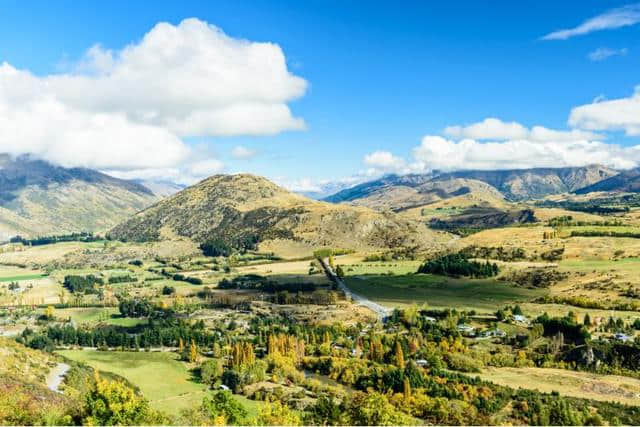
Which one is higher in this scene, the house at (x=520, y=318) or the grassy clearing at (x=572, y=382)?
the house at (x=520, y=318)

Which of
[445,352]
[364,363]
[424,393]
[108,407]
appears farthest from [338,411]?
[445,352]

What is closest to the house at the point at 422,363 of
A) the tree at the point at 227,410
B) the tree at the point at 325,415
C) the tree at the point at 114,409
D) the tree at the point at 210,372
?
the tree at the point at 325,415

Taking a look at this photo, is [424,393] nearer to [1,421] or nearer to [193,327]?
[1,421]

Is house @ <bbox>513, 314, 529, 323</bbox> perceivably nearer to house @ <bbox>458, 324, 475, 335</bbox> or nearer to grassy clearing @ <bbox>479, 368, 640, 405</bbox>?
house @ <bbox>458, 324, 475, 335</bbox>

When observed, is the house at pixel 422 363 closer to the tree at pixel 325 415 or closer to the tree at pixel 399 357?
the tree at pixel 399 357

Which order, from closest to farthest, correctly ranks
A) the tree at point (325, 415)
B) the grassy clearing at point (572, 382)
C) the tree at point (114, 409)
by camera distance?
the tree at point (114, 409) → the tree at point (325, 415) → the grassy clearing at point (572, 382)

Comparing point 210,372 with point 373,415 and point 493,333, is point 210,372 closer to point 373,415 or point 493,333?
point 373,415

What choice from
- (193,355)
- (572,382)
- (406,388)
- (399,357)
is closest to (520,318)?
(572,382)
